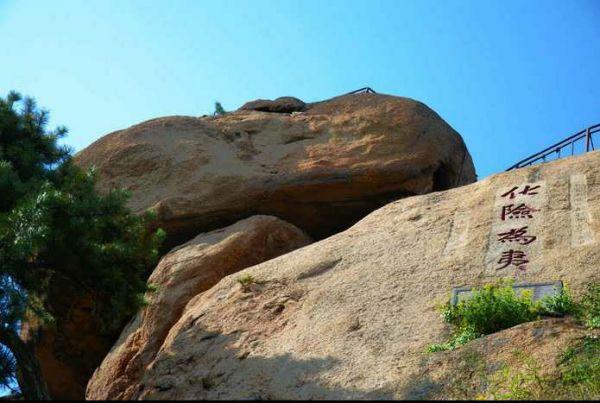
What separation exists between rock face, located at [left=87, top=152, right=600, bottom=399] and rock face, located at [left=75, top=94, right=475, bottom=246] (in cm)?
202

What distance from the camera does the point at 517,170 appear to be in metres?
12.1

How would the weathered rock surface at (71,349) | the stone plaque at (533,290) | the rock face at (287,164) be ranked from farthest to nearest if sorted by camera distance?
the rock face at (287,164)
the weathered rock surface at (71,349)
the stone plaque at (533,290)

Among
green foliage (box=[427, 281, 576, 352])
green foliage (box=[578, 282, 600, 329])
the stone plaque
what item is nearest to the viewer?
green foliage (box=[578, 282, 600, 329])

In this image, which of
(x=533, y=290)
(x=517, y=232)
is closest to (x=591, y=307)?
(x=533, y=290)

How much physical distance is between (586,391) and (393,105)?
8.68 metres

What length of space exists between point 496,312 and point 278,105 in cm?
903

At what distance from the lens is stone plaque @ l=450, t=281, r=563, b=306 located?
9.19m

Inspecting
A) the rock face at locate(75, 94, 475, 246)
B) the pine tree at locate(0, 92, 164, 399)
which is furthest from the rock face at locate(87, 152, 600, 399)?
the rock face at locate(75, 94, 475, 246)

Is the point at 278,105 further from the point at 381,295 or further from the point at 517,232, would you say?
the point at 381,295

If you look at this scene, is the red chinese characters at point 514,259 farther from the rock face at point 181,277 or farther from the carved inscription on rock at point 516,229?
the rock face at point 181,277

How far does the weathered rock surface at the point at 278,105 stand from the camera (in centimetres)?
1706

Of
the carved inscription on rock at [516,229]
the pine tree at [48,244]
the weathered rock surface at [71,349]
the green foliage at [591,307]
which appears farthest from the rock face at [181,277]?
the green foliage at [591,307]

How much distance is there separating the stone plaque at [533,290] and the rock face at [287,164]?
475 cm

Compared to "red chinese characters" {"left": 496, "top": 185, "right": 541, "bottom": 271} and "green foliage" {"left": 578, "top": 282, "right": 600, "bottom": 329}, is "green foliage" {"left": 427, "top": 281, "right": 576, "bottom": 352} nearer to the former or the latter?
"green foliage" {"left": 578, "top": 282, "right": 600, "bottom": 329}
